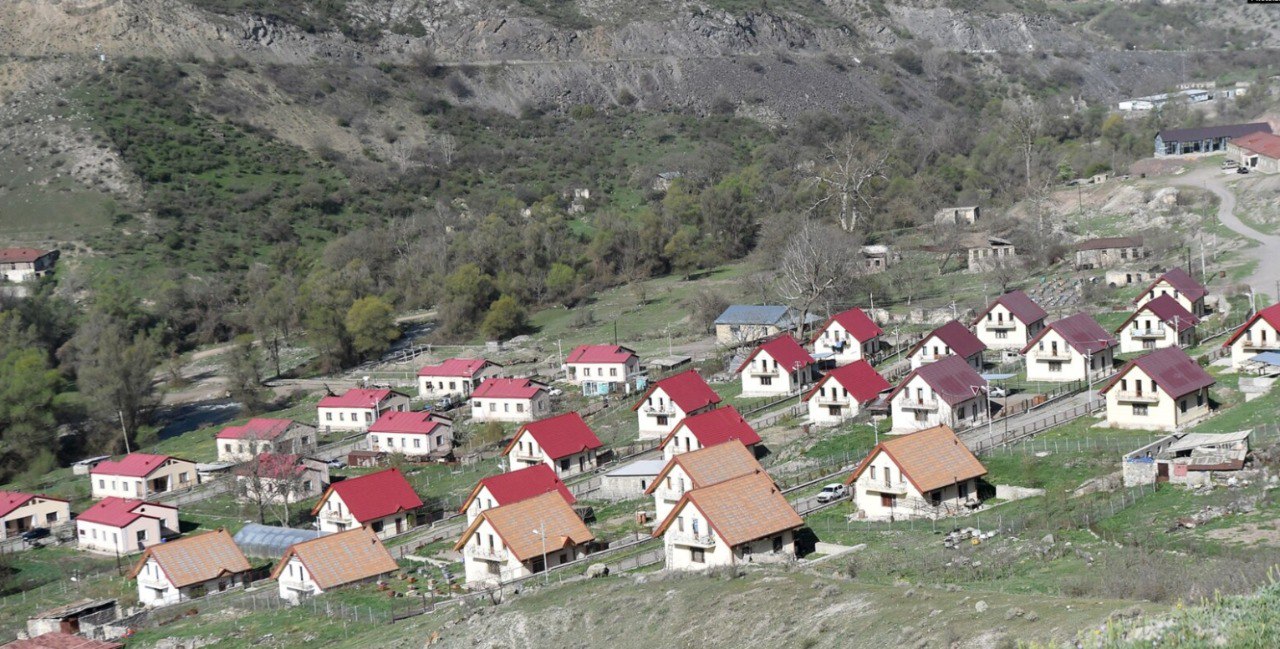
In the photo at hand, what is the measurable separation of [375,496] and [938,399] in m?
20.2

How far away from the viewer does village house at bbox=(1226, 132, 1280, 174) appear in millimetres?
93625

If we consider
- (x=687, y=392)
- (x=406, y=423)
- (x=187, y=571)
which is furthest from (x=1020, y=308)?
(x=187, y=571)

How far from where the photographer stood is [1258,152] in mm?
95062

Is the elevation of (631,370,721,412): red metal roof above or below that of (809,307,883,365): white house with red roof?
below

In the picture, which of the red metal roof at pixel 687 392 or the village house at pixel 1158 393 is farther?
→ the red metal roof at pixel 687 392

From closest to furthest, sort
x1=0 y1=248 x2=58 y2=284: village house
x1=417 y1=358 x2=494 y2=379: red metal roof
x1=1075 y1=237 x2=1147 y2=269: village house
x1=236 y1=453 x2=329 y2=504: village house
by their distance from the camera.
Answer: x1=236 y1=453 x2=329 y2=504: village house < x1=417 y1=358 x2=494 y2=379: red metal roof < x1=1075 y1=237 x2=1147 y2=269: village house < x1=0 y1=248 x2=58 y2=284: village house

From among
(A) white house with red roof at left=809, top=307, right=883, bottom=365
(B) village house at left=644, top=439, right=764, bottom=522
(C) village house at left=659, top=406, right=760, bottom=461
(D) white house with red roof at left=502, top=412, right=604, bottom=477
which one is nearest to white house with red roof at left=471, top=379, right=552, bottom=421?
(D) white house with red roof at left=502, top=412, right=604, bottom=477

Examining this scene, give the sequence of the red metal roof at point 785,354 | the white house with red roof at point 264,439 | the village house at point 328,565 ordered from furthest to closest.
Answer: the white house with red roof at point 264,439 → the red metal roof at point 785,354 → the village house at point 328,565

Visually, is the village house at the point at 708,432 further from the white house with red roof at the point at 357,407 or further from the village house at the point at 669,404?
the white house with red roof at the point at 357,407

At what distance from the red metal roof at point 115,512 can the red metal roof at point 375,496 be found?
24.2 ft

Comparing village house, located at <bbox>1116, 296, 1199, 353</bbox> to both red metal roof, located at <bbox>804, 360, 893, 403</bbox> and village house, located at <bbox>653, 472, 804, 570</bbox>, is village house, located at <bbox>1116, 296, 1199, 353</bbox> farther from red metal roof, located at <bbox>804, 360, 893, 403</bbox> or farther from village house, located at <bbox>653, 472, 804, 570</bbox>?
village house, located at <bbox>653, 472, 804, 570</bbox>

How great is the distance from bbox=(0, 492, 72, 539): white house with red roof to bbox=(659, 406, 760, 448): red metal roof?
1009 inches

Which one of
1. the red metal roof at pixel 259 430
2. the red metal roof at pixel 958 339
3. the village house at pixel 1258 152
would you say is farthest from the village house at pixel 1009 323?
the village house at pixel 1258 152

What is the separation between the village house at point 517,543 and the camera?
41.2 m
